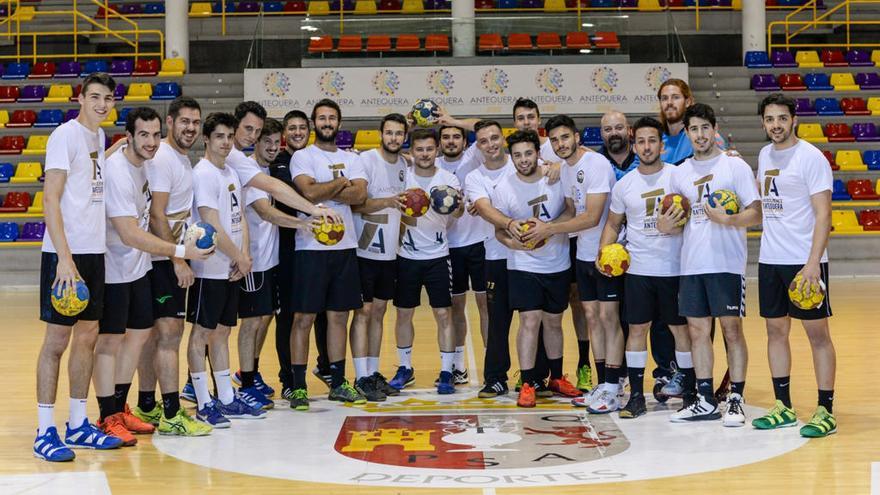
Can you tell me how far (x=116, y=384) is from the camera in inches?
264

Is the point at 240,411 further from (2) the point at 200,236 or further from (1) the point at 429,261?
(1) the point at 429,261

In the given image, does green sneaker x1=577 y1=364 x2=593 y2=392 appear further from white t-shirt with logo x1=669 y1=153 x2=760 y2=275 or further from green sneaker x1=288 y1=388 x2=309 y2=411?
green sneaker x1=288 y1=388 x2=309 y2=411

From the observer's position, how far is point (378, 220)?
8.11m

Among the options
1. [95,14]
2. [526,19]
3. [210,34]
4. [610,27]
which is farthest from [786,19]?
[95,14]

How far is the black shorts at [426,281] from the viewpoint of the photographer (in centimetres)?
832

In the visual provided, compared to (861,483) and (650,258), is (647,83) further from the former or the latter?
(861,483)

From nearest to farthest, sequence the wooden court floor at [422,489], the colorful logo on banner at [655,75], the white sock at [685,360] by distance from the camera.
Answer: the wooden court floor at [422,489] < the white sock at [685,360] < the colorful logo on banner at [655,75]

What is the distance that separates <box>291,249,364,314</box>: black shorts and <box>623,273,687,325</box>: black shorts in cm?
202

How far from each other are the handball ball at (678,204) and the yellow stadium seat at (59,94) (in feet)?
54.3

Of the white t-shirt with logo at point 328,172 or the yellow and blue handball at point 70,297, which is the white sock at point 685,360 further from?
the yellow and blue handball at point 70,297

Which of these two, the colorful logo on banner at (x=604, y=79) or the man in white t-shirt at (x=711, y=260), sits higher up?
the colorful logo on banner at (x=604, y=79)

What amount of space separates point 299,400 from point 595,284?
7.62 feet

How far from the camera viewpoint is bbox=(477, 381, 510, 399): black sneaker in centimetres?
801

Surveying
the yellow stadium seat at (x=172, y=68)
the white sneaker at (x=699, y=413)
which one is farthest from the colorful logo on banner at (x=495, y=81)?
the white sneaker at (x=699, y=413)
